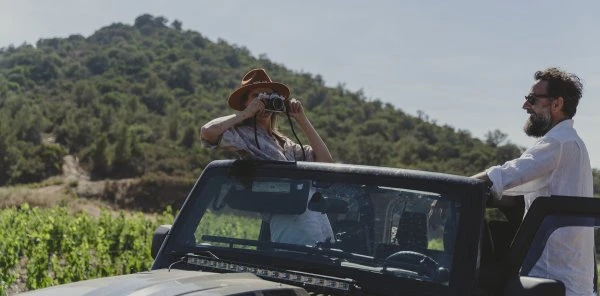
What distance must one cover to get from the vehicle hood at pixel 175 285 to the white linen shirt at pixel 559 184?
118 centimetres

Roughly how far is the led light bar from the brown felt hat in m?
1.43

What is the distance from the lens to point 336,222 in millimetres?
3859

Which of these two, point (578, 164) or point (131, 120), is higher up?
point (131, 120)

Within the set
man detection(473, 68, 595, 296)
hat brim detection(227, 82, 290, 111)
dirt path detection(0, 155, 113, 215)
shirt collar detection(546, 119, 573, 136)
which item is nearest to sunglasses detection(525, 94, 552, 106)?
man detection(473, 68, 595, 296)

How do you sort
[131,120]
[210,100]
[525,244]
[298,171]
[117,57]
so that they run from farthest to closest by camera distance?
[117,57], [210,100], [131,120], [298,171], [525,244]

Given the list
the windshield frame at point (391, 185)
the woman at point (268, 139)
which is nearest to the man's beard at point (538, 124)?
the windshield frame at point (391, 185)

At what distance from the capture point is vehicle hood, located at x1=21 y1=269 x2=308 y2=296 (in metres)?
3.17

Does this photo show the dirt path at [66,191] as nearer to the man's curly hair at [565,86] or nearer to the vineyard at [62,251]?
the vineyard at [62,251]

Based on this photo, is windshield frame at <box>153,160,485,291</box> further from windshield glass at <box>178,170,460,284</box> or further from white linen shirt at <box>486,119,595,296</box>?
white linen shirt at <box>486,119,595,296</box>

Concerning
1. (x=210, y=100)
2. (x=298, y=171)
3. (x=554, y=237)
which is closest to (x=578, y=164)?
(x=554, y=237)

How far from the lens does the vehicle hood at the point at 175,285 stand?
10.4ft

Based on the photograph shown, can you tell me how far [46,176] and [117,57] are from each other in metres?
43.8

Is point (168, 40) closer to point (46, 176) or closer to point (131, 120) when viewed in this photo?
point (131, 120)

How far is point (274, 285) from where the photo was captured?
3422mm
